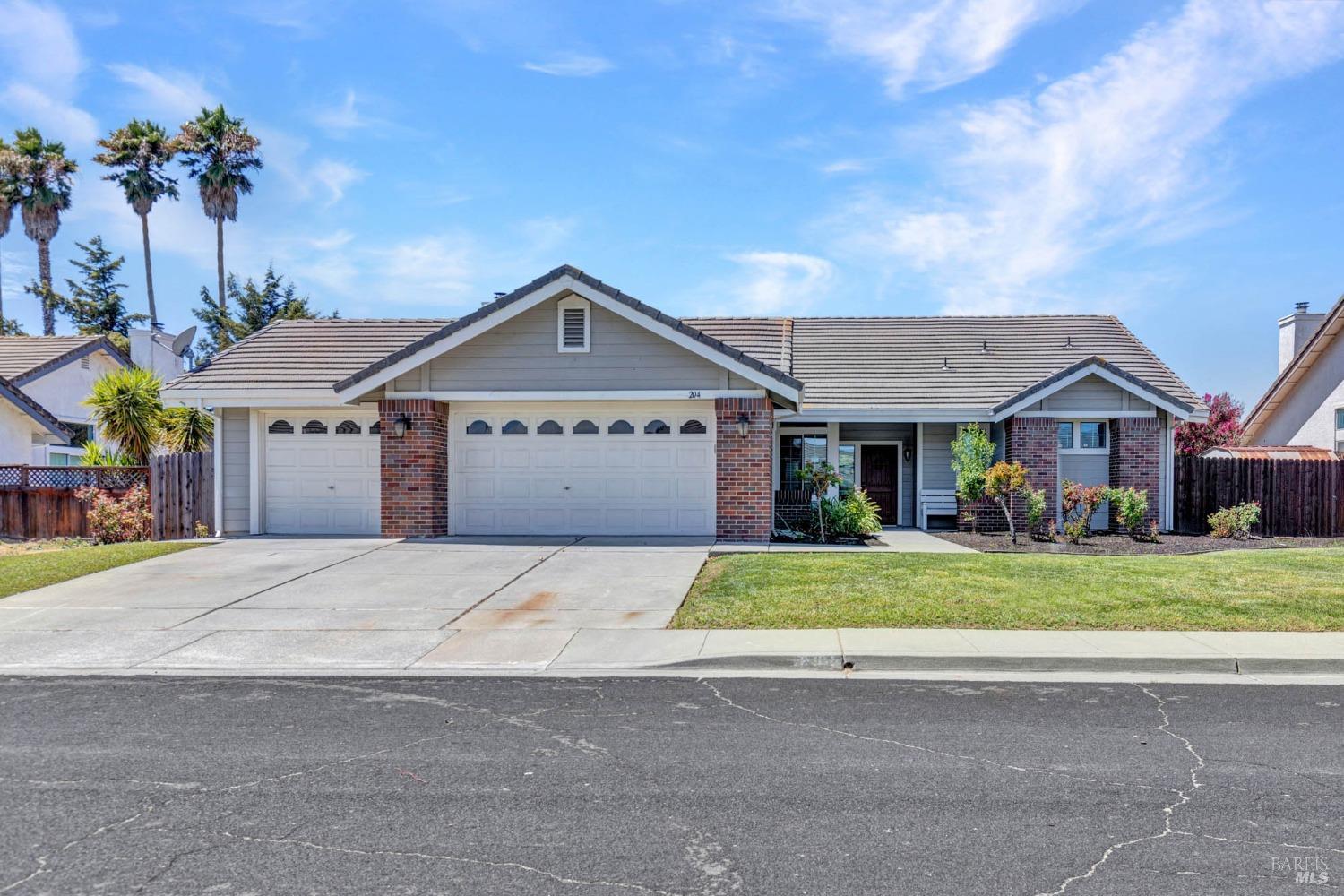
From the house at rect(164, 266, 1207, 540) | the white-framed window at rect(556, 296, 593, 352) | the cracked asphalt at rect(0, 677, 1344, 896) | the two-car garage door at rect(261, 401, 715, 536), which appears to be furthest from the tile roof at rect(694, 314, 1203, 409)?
the cracked asphalt at rect(0, 677, 1344, 896)

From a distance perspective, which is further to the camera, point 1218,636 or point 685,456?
point 685,456

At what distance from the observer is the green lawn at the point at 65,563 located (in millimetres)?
11469

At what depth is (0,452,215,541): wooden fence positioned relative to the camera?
54.9 ft

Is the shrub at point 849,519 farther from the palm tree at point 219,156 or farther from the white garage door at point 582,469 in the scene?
the palm tree at point 219,156

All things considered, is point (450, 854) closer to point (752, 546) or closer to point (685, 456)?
point (752, 546)

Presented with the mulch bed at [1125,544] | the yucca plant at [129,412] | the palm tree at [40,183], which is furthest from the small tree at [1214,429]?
the palm tree at [40,183]

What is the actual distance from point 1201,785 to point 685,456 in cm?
1147

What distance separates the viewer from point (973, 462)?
17375 mm

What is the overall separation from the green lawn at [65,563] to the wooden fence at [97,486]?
1.90 m

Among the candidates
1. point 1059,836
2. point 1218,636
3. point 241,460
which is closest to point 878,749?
point 1059,836

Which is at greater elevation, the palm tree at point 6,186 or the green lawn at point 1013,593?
the palm tree at point 6,186

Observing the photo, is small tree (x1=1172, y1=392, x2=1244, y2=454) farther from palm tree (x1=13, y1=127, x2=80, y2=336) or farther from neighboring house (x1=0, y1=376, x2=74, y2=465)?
palm tree (x1=13, y1=127, x2=80, y2=336)

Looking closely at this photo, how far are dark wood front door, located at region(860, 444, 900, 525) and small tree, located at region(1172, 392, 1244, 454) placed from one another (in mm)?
8929

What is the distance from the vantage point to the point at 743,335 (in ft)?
65.4
